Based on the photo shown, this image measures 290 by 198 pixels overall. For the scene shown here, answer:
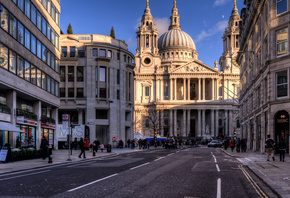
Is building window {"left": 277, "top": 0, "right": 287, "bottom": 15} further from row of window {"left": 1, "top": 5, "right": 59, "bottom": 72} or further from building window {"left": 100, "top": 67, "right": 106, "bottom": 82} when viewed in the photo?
building window {"left": 100, "top": 67, "right": 106, "bottom": 82}

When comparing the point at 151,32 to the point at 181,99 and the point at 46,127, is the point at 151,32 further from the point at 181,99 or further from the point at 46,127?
the point at 46,127

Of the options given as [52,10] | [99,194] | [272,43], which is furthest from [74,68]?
[99,194]

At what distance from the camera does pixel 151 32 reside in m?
129

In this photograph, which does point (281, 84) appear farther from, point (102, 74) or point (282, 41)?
point (102, 74)

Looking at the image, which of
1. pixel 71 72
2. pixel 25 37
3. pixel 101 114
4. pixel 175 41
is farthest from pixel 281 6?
pixel 175 41

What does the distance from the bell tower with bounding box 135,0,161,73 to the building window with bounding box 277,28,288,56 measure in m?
89.3

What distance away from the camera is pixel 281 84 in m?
31.0

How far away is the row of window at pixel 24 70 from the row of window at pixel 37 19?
4172mm

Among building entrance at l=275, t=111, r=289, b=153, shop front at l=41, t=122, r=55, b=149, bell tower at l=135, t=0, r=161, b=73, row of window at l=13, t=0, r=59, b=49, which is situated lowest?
shop front at l=41, t=122, r=55, b=149

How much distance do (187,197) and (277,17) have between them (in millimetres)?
26038

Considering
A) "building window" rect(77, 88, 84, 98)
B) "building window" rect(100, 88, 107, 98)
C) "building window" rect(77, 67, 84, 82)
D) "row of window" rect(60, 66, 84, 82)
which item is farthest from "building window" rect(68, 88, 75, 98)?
"building window" rect(100, 88, 107, 98)

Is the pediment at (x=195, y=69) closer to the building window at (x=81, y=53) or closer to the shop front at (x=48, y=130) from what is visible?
the building window at (x=81, y=53)

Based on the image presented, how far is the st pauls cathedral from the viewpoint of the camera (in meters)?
113

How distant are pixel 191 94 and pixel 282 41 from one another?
89.2m
